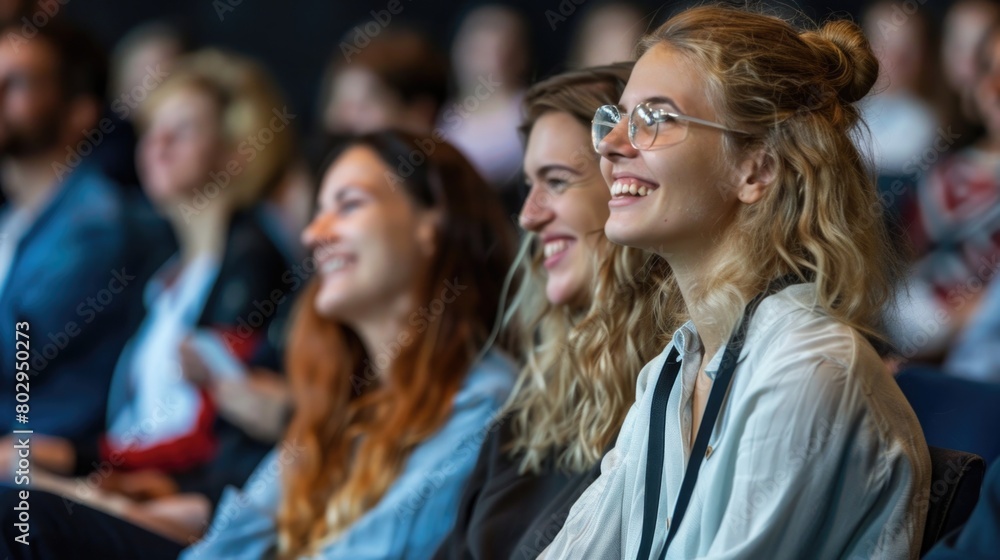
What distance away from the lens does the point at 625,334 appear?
1.79 m

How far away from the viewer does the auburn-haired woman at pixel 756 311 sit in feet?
3.91

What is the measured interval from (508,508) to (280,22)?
2.97 m

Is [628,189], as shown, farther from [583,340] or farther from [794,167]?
[583,340]

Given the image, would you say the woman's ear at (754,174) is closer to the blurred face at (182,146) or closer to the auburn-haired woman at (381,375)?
the auburn-haired woman at (381,375)

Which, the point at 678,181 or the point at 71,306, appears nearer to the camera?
the point at 678,181

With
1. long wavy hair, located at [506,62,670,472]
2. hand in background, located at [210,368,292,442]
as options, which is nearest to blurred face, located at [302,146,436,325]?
long wavy hair, located at [506,62,670,472]

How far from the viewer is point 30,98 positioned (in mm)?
3807

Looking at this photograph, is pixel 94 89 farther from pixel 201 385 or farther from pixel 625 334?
pixel 625 334

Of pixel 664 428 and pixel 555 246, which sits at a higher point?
pixel 555 246

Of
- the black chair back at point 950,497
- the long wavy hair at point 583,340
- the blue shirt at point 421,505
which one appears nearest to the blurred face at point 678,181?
the long wavy hair at point 583,340

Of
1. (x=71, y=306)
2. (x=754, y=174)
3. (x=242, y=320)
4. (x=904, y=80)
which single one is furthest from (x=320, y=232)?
(x=904, y=80)

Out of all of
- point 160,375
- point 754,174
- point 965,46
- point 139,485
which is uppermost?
point 754,174

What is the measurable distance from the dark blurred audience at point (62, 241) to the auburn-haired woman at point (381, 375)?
3.80 ft

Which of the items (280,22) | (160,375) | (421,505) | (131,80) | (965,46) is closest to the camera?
(421,505)
